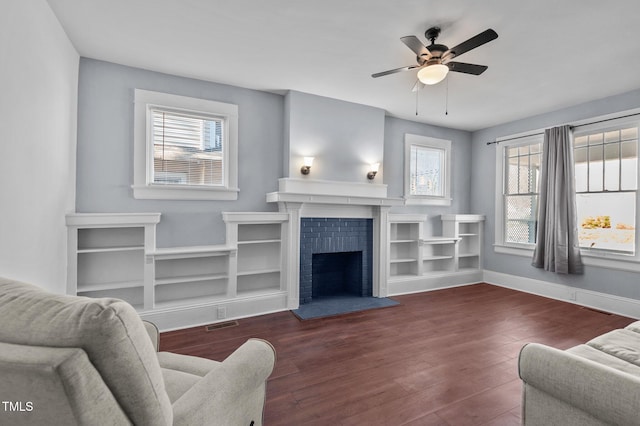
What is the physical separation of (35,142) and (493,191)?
6.40 m

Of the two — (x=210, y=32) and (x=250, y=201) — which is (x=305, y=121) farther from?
(x=210, y=32)

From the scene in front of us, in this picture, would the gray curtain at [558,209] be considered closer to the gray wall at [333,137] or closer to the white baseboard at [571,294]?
the white baseboard at [571,294]

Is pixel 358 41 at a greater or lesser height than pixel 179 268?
greater

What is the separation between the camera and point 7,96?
5.94ft

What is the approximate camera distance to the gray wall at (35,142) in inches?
72.0

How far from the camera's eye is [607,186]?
4.15m

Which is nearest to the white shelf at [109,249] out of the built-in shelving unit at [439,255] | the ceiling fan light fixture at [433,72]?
the ceiling fan light fixture at [433,72]

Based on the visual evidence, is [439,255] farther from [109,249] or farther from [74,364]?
[74,364]

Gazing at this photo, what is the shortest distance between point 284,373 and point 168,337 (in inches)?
57.0

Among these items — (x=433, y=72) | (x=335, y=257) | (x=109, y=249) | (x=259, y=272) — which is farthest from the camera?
(x=335, y=257)

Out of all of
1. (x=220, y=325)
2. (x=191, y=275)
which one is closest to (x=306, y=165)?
(x=191, y=275)

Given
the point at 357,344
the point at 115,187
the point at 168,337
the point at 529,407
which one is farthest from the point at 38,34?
the point at 529,407

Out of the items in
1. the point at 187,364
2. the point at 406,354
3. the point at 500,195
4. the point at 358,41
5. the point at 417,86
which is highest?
the point at 358,41

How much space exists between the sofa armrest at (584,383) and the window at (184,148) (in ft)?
11.2
